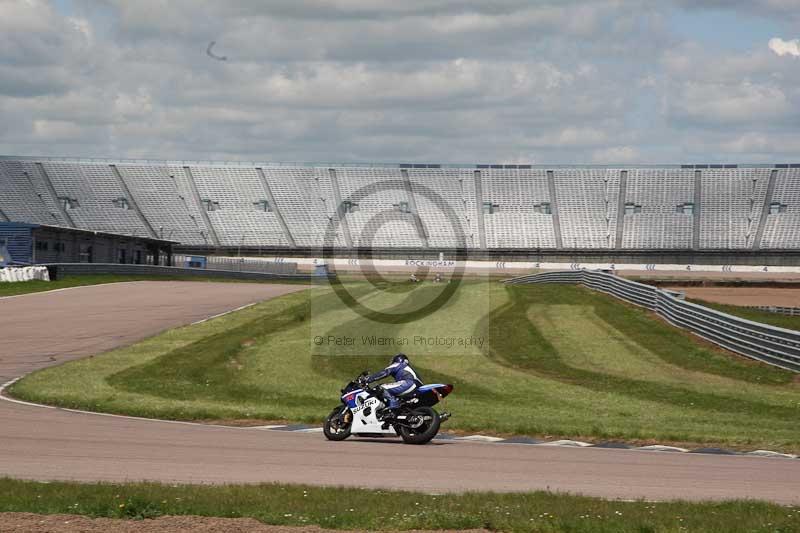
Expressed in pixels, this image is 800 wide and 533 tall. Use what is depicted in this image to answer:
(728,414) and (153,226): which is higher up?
(153,226)

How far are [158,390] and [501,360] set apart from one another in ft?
30.7

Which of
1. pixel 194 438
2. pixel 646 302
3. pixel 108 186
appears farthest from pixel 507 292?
pixel 108 186

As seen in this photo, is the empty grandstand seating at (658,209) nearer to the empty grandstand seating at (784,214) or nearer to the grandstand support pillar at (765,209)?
the grandstand support pillar at (765,209)

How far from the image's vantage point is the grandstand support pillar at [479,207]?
351 feet

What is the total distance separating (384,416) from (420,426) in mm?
630

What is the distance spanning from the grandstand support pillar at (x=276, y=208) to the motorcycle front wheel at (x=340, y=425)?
90.2 metres

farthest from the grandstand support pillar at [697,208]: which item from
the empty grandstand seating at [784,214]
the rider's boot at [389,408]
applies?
the rider's boot at [389,408]

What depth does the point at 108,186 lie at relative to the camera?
111m

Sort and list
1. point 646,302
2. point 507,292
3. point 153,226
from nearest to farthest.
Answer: point 646,302 < point 507,292 < point 153,226

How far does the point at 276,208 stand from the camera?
364 ft

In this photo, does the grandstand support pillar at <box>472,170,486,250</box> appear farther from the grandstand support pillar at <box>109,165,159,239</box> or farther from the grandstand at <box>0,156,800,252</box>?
the grandstand support pillar at <box>109,165,159,239</box>

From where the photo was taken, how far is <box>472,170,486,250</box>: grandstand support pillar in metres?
107

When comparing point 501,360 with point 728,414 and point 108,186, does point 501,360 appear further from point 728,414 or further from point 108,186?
point 108,186

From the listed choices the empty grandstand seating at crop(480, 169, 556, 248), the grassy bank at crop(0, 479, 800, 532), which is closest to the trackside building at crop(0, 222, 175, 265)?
the empty grandstand seating at crop(480, 169, 556, 248)
